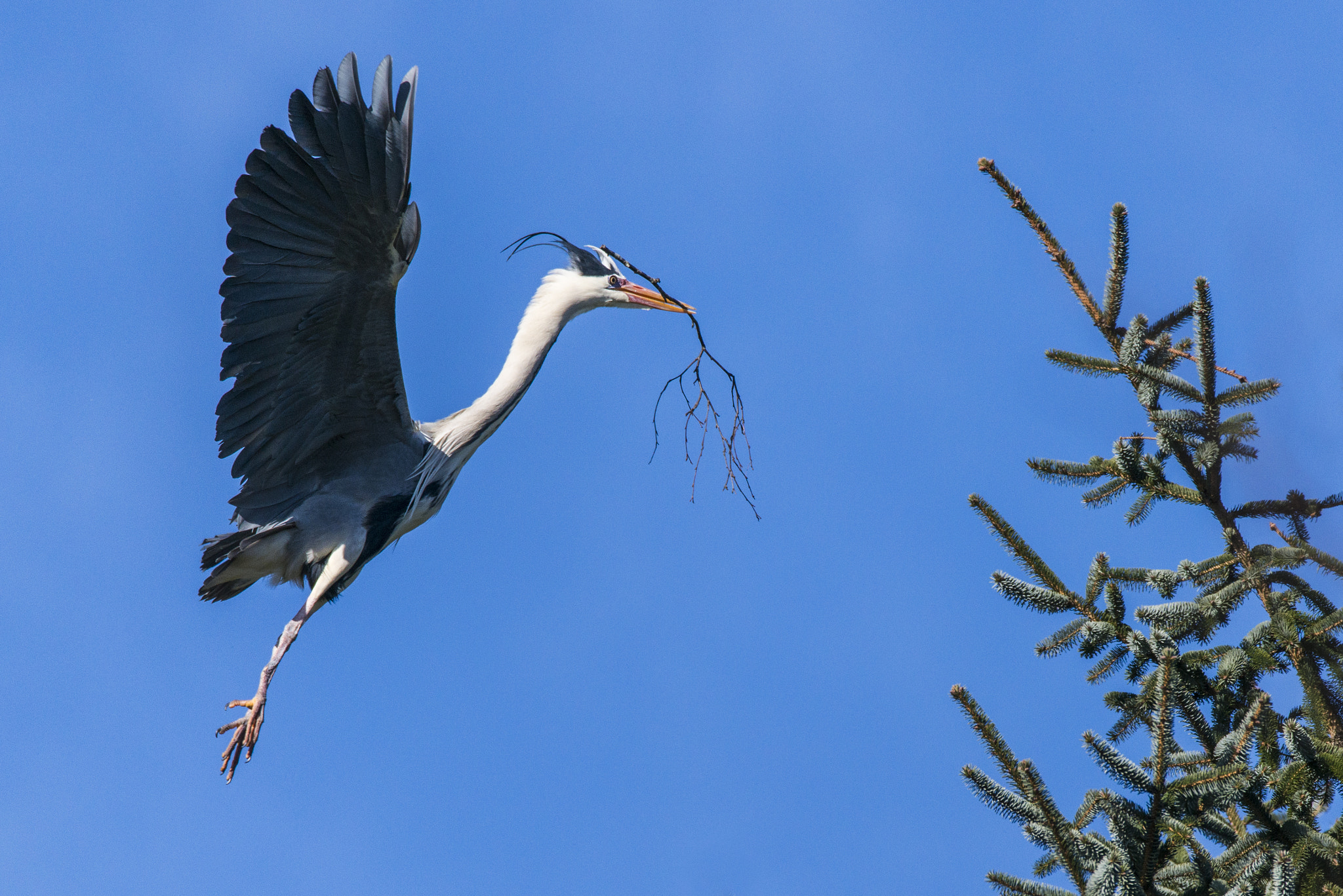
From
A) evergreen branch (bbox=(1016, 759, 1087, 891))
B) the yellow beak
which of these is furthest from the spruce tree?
the yellow beak

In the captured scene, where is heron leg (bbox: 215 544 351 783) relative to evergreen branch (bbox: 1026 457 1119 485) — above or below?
above

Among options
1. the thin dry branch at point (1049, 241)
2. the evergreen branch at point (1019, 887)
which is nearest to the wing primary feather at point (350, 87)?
the thin dry branch at point (1049, 241)

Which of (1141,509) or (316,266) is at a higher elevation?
(316,266)

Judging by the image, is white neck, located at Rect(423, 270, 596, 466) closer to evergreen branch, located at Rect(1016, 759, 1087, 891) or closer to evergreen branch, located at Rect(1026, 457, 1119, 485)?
evergreen branch, located at Rect(1026, 457, 1119, 485)

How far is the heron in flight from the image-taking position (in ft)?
16.1

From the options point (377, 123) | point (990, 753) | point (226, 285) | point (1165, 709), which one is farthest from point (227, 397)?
point (1165, 709)

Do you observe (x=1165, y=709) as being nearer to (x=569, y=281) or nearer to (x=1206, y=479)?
(x=1206, y=479)

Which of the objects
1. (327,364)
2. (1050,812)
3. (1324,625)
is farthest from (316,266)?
(1324,625)

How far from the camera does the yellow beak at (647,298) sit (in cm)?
592

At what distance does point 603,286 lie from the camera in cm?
595

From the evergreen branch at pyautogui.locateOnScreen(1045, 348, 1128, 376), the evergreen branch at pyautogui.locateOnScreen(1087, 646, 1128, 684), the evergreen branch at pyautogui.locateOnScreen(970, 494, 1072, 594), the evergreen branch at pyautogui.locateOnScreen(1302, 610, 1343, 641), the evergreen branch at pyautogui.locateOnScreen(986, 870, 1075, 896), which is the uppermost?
the evergreen branch at pyautogui.locateOnScreen(1045, 348, 1128, 376)

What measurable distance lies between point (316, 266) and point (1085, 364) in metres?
3.23

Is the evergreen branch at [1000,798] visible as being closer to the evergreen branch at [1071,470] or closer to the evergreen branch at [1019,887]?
the evergreen branch at [1019,887]

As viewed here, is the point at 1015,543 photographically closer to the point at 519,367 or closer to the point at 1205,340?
the point at 1205,340
